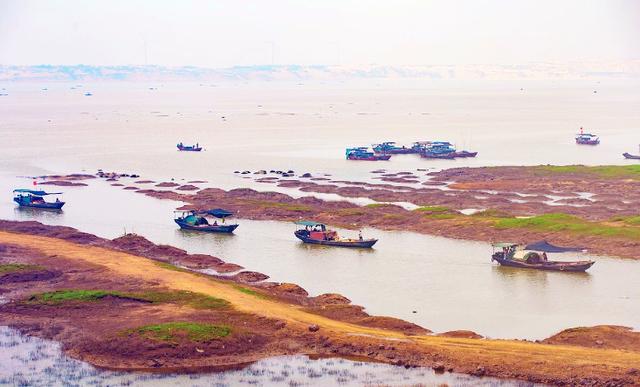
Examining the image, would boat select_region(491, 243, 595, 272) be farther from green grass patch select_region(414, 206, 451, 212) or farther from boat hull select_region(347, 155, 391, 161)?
boat hull select_region(347, 155, 391, 161)

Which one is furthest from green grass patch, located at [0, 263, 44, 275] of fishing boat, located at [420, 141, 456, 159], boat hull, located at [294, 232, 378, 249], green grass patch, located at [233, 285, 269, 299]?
fishing boat, located at [420, 141, 456, 159]

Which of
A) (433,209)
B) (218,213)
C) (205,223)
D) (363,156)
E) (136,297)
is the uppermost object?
(363,156)

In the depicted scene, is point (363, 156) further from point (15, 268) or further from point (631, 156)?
point (15, 268)

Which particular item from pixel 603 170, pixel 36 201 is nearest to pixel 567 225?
pixel 603 170

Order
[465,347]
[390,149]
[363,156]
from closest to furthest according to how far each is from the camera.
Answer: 1. [465,347]
2. [363,156]
3. [390,149]

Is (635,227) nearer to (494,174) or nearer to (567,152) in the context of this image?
(494,174)

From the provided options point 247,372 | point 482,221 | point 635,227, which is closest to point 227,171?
point 482,221

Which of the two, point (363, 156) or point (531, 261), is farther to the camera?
point (363, 156)
